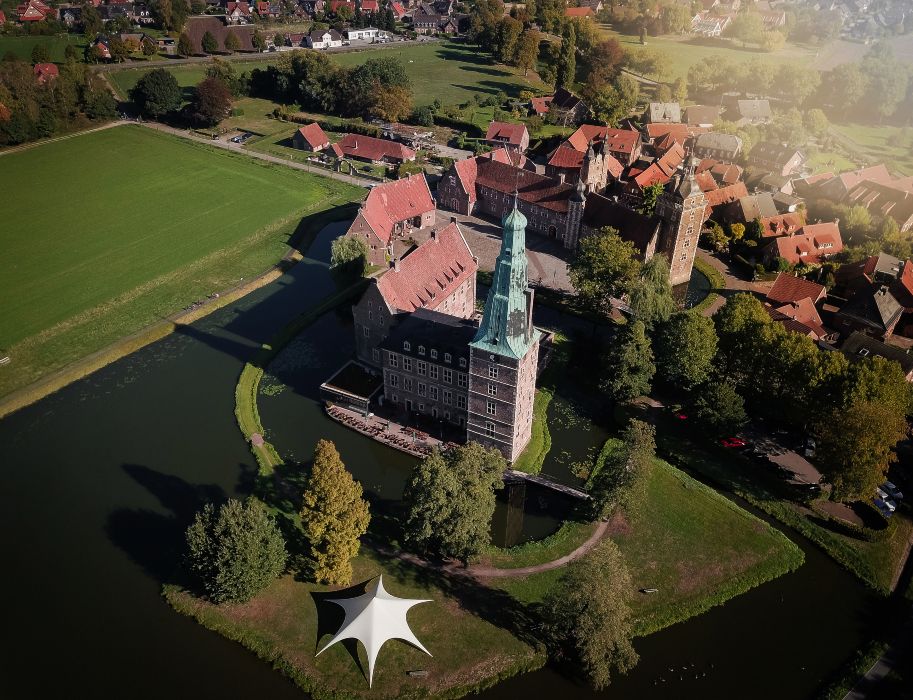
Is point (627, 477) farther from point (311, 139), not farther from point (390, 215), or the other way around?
point (311, 139)

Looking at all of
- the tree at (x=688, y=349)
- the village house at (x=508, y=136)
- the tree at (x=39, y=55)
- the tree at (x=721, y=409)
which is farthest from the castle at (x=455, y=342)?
the tree at (x=39, y=55)

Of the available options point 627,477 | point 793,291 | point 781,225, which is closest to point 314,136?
point 781,225

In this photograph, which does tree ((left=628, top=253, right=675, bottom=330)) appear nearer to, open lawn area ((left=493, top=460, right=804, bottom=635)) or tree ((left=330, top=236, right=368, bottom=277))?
open lawn area ((left=493, top=460, right=804, bottom=635))

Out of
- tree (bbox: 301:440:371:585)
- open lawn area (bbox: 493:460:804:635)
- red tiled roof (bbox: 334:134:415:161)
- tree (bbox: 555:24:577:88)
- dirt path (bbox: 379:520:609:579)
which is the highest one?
tree (bbox: 555:24:577:88)

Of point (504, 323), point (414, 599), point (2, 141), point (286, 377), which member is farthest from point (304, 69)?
point (414, 599)

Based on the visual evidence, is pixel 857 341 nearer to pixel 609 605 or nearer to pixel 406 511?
pixel 609 605

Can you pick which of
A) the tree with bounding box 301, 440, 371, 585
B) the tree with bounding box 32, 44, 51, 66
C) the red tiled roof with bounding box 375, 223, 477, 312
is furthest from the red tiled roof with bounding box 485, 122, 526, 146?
the tree with bounding box 32, 44, 51, 66
